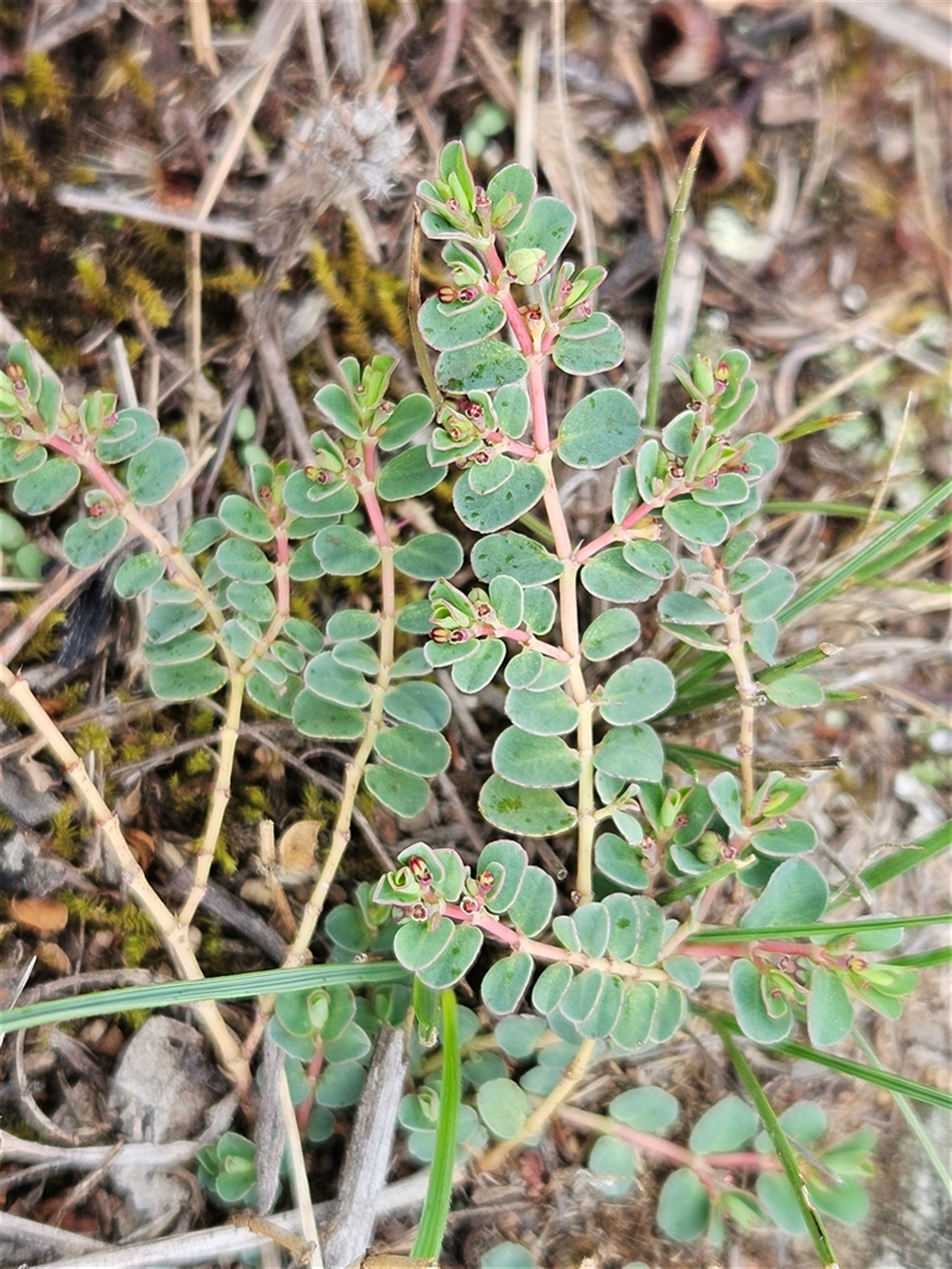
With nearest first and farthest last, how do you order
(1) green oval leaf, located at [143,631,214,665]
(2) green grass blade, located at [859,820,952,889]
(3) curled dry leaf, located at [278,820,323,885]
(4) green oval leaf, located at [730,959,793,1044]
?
(4) green oval leaf, located at [730,959,793,1044] < (2) green grass blade, located at [859,820,952,889] < (1) green oval leaf, located at [143,631,214,665] < (3) curled dry leaf, located at [278,820,323,885]

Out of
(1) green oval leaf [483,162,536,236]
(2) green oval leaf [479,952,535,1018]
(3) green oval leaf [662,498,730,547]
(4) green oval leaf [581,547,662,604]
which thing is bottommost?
(2) green oval leaf [479,952,535,1018]

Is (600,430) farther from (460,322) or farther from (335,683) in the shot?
(335,683)

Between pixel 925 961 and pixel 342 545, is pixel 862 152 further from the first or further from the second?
pixel 925 961

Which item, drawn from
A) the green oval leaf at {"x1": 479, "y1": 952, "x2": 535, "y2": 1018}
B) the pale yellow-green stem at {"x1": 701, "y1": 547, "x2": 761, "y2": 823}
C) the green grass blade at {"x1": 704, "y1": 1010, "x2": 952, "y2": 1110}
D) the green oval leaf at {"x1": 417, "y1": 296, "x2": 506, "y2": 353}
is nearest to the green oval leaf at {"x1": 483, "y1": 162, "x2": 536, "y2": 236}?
the green oval leaf at {"x1": 417, "y1": 296, "x2": 506, "y2": 353}

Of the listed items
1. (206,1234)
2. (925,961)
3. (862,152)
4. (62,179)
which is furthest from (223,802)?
(862,152)

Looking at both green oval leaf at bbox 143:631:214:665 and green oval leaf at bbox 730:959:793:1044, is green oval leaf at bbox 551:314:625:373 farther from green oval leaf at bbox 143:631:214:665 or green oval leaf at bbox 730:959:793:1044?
green oval leaf at bbox 730:959:793:1044

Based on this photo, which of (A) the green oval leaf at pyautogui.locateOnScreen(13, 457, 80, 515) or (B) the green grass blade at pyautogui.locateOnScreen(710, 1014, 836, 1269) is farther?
(A) the green oval leaf at pyautogui.locateOnScreen(13, 457, 80, 515)
